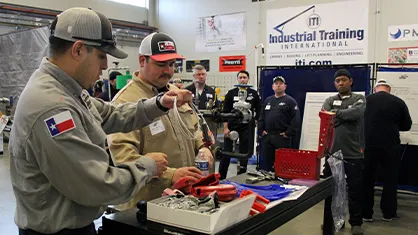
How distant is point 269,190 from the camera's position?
175 centimetres

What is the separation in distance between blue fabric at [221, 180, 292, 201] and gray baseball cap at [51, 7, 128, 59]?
2.80ft

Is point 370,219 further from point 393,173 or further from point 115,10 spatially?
point 115,10

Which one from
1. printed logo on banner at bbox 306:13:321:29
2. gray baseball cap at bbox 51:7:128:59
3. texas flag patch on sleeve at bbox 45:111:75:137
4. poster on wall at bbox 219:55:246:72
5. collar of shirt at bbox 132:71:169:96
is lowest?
texas flag patch on sleeve at bbox 45:111:75:137

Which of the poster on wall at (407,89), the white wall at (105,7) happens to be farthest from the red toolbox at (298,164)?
the white wall at (105,7)

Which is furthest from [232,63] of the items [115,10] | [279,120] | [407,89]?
[407,89]

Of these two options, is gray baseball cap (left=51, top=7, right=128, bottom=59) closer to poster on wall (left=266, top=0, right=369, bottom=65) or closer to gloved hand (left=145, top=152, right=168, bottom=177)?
gloved hand (left=145, top=152, right=168, bottom=177)

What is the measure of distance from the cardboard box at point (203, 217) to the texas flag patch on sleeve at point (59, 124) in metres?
0.41

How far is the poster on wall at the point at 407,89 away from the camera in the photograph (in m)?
4.45

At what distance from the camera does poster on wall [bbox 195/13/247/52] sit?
7.83 m

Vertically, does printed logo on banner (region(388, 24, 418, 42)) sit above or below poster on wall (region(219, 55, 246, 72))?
above

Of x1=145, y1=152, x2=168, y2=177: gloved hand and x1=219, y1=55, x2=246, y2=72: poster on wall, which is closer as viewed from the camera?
x1=145, y1=152, x2=168, y2=177: gloved hand

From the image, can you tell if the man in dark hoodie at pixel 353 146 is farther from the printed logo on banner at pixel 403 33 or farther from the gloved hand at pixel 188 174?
the printed logo on banner at pixel 403 33

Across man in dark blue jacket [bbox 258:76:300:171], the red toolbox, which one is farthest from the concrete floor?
the red toolbox

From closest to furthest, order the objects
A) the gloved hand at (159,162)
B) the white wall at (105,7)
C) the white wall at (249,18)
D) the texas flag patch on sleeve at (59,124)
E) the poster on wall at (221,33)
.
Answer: the texas flag patch on sleeve at (59,124), the gloved hand at (159,162), the white wall at (249,18), the white wall at (105,7), the poster on wall at (221,33)
